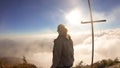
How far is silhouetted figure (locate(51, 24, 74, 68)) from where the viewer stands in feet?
31.0

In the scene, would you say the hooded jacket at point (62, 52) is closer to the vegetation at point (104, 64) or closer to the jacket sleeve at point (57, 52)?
the jacket sleeve at point (57, 52)

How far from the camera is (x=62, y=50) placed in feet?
31.5

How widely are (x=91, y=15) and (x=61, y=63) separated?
146 inches

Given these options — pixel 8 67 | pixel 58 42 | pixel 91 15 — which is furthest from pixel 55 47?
pixel 8 67

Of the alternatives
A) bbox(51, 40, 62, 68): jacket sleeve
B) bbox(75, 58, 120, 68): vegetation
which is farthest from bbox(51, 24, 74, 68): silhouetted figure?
bbox(75, 58, 120, 68): vegetation

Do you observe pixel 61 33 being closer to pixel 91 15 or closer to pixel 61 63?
pixel 61 63

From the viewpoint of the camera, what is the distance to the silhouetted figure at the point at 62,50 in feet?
31.0

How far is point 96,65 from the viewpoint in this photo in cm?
1731

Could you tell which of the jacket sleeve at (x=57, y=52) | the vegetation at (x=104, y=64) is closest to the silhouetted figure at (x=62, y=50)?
the jacket sleeve at (x=57, y=52)

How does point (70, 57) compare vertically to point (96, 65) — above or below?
above

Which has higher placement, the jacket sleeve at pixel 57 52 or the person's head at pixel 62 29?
the person's head at pixel 62 29

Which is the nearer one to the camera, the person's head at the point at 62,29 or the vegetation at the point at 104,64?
the person's head at the point at 62,29

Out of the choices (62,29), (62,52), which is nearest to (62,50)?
(62,52)

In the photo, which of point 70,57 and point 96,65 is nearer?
point 70,57
